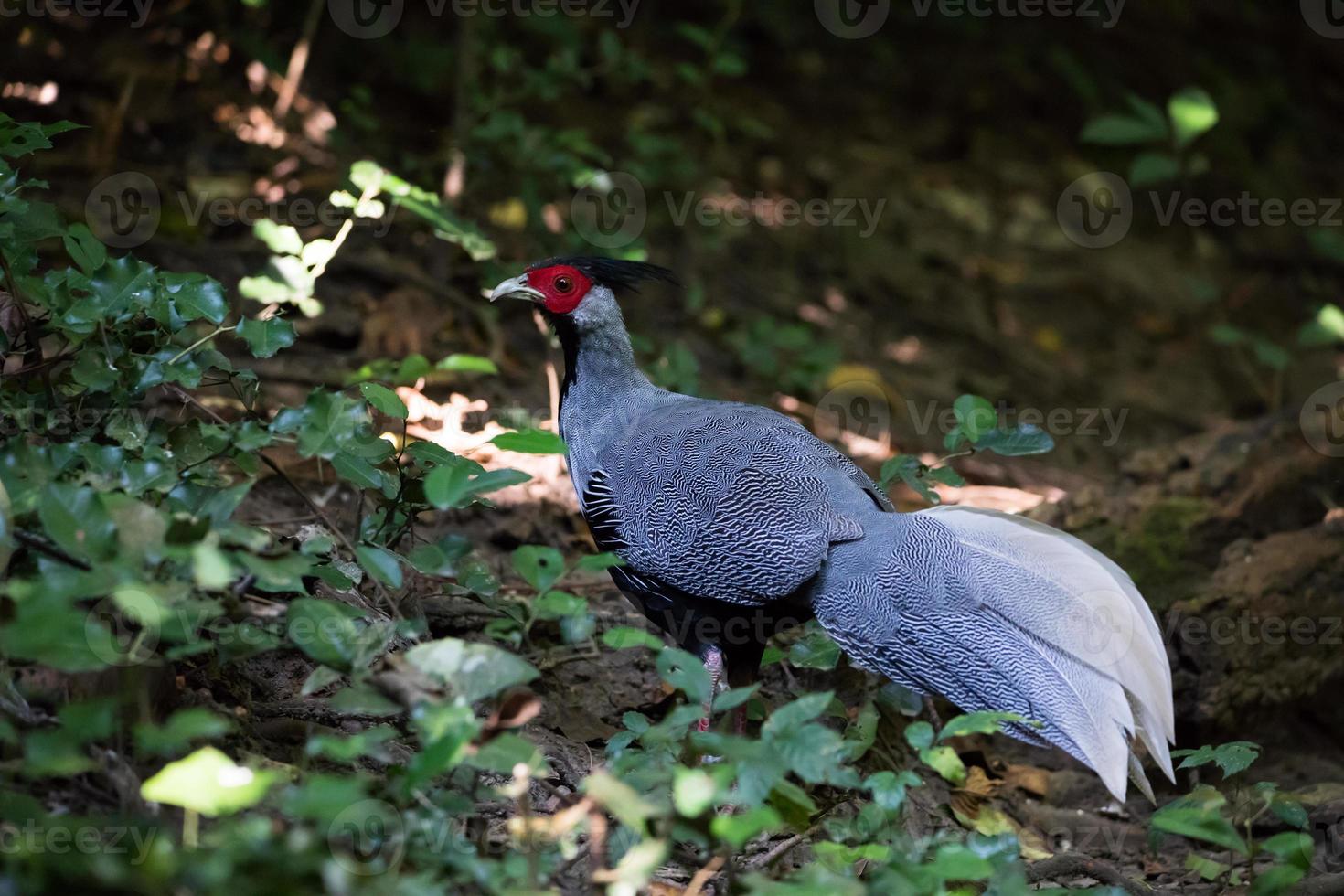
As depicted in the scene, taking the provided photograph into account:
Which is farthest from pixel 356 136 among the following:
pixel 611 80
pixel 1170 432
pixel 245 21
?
pixel 1170 432

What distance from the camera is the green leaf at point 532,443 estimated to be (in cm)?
288

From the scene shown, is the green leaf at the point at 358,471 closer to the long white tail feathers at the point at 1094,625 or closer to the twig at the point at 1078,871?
the long white tail feathers at the point at 1094,625

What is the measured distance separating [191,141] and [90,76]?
519 millimetres

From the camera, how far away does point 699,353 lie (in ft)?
21.5

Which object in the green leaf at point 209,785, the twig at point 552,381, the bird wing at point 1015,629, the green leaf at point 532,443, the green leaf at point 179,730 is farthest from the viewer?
the twig at point 552,381

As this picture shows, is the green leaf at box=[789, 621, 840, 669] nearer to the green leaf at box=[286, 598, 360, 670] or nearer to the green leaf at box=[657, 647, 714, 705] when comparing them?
the green leaf at box=[657, 647, 714, 705]

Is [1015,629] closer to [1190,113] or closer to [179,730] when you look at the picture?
[179,730]

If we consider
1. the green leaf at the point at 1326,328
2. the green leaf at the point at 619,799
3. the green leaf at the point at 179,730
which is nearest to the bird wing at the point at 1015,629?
the green leaf at the point at 619,799

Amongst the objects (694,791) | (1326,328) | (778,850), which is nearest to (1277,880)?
(778,850)

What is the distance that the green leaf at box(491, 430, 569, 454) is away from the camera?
2.88 metres

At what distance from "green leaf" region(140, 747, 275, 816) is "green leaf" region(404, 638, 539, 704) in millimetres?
486

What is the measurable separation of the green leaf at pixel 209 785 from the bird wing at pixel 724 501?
1.55 meters

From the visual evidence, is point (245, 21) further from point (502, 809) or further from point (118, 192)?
point (502, 809)

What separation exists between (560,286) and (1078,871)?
2.32 m
